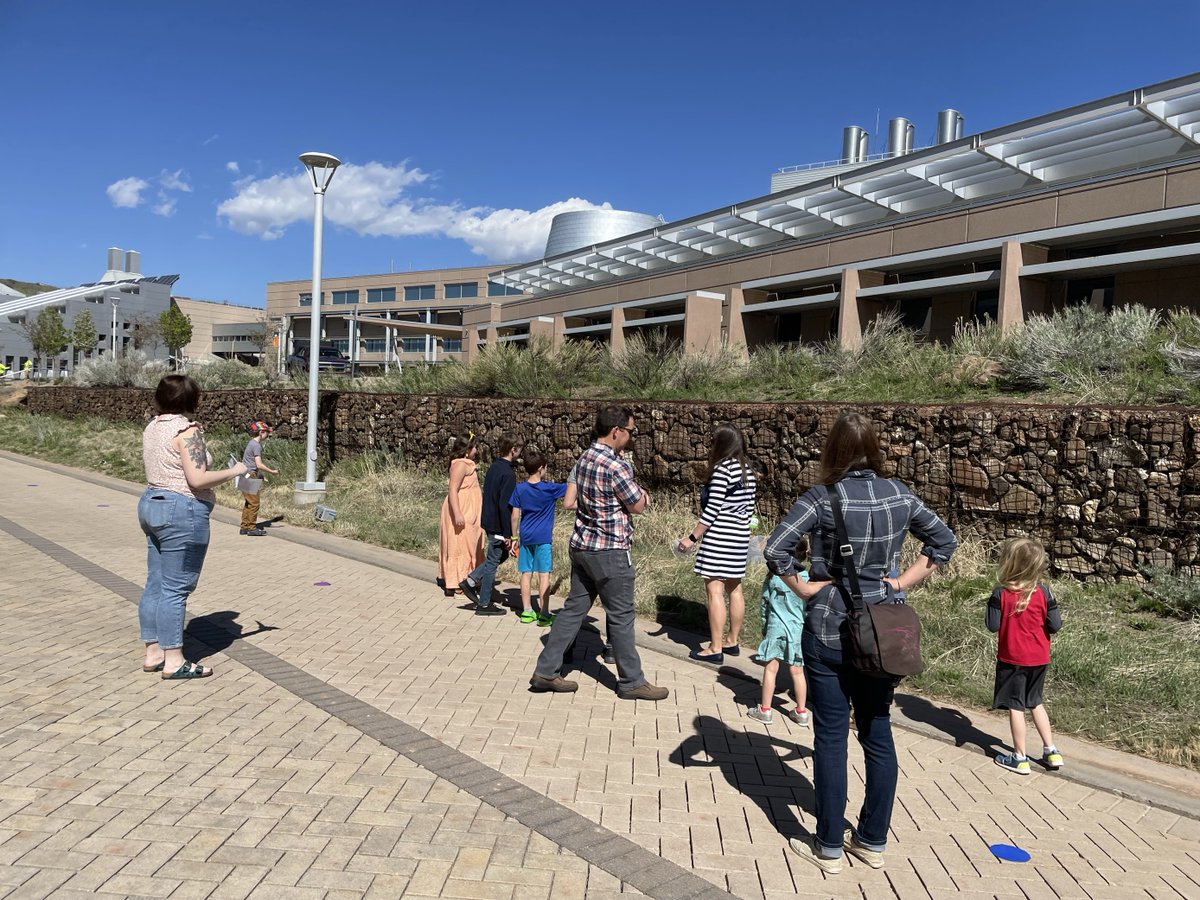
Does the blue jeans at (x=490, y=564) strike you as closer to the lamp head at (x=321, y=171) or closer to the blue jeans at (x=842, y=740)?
the blue jeans at (x=842, y=740)

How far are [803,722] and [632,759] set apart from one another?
1.22m

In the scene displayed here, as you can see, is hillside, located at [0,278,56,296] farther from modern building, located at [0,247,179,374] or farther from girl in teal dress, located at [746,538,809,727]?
girl in teal dress, located at [746,538,809,727]

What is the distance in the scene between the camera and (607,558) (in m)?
5.18

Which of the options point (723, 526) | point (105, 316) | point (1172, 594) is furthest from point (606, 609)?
point (105, 316)

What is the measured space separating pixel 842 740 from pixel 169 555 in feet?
13.4

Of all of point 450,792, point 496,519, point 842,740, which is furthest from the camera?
point 496,519

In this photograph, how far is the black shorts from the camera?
4477 millimetres

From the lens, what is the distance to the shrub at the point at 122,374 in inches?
1313

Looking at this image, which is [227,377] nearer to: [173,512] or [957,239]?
[957,239]

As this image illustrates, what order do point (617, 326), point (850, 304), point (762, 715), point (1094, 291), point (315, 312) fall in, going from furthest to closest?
1. point (617, 326)
2. point (850, 304)
3. point (1094, 291)
4. point (315, 312)
5. point (762, 715)

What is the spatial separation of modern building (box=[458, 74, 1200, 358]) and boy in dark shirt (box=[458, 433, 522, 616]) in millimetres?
13133

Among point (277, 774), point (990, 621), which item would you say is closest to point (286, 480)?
point (277, 774)

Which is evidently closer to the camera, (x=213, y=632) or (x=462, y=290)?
(x=213, y=632)

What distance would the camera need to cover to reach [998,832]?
3.75 meters
